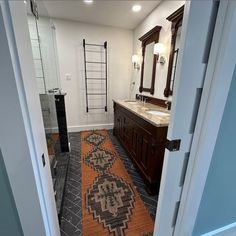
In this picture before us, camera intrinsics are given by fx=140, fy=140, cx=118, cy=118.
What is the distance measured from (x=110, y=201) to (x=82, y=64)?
3000 mm

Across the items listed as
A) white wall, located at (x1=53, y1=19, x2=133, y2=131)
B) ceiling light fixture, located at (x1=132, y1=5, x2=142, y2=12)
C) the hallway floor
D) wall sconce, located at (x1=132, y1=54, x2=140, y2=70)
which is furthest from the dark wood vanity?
ceiling light fixture, located at (x1=132, y1=5, x2=142, y2=12)

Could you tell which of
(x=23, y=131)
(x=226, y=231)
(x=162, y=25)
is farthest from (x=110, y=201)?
(x=162, y=25)

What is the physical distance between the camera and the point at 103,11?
2627 millimetres

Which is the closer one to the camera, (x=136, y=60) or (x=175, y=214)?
(x=175, y=214)

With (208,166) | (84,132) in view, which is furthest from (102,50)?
(208,166)

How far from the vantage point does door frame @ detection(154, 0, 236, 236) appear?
0.61 metres

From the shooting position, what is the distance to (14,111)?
1.77 ft

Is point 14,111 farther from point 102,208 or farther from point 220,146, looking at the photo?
point 102,208

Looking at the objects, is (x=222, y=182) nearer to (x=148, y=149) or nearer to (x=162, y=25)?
(x=148, y=149)

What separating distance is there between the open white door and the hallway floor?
813 millimetres

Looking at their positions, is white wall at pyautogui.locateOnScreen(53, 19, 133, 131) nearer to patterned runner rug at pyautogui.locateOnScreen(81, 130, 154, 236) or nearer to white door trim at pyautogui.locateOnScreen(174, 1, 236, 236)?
Answer: patterned runner rug at pyautogui.locateOnScreen(81, 130, 154, 236)

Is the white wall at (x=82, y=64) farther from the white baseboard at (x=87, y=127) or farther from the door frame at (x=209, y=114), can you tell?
the door frame at (x=209, y=114)

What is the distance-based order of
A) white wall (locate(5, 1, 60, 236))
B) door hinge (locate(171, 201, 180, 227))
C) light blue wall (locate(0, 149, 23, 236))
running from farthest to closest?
1. door hinge (locate(171, 201, 180, 227))
2. light blue wall (locate(0, 149, 23, 236))
3. white wall (locate(5, 1, 60, 236))

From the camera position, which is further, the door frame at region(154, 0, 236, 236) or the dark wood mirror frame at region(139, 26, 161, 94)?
the dark wood mirror frame at region(139, 26, 161, 94)
